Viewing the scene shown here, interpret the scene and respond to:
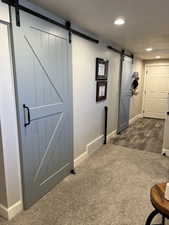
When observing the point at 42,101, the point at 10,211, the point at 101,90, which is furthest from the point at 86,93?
the point at 10,211

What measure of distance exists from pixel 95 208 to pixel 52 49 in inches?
80.3

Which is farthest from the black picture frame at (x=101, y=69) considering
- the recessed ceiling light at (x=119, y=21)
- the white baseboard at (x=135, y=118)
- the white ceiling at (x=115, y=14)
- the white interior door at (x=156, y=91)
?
the white interior door at (x=156, y=91)

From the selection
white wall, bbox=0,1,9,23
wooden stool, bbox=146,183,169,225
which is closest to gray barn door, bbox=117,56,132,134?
wooden stool, bbox=146,183,169,225

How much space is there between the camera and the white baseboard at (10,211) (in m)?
1.80

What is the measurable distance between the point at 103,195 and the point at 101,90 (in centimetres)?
208

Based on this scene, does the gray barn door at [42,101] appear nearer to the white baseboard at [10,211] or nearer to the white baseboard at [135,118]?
the white baseboard at [10,211]

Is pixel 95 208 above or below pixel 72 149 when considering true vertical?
below

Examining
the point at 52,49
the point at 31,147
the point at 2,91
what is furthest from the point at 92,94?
the point at 2,91

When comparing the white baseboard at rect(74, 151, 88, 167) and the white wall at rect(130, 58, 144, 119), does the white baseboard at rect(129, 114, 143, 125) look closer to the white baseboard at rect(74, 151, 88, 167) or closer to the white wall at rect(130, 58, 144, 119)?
the white wall at rect(130, 58, 144, 119)

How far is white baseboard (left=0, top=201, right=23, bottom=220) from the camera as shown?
180cm

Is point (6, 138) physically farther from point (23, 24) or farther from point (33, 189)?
point (23, 24)

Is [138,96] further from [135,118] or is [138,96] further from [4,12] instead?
[4,12]

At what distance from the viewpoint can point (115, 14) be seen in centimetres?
207

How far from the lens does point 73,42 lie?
8.24 ft
